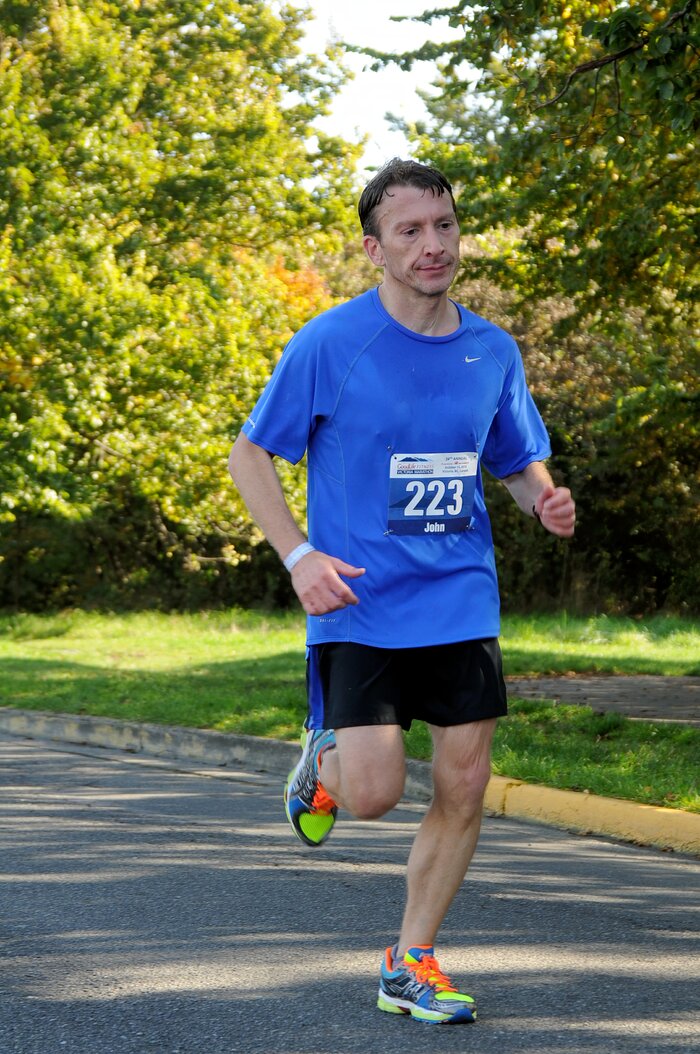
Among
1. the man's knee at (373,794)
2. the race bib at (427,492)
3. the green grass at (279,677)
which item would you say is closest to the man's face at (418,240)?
the race bib at (427,492)

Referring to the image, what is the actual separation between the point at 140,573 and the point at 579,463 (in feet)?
25.2

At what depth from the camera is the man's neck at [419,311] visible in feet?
12.5

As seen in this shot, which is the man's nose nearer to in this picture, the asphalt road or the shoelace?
the shoelace

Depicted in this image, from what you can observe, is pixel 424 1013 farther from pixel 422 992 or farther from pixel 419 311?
pixel 419 311

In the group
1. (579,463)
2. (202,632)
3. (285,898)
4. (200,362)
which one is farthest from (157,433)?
(285,898)

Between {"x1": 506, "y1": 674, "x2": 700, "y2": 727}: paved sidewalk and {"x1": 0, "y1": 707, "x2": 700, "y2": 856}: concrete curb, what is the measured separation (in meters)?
2.69

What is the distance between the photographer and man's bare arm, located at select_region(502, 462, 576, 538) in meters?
3.85

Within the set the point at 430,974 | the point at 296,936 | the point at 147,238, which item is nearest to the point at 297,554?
the point at 430,974

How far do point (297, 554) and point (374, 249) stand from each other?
0.89 metres

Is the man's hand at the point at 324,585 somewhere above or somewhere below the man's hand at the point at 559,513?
below

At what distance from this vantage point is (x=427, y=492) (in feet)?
12.2

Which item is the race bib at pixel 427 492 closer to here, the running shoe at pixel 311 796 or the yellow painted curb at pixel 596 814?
the running shoe at pixel 311 796

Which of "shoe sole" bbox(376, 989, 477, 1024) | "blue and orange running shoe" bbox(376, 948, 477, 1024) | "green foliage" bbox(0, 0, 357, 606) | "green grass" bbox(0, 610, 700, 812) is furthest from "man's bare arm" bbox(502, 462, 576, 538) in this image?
"green foliage" bbox(0, 0, 357, 606)

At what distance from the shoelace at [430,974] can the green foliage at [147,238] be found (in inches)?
566
